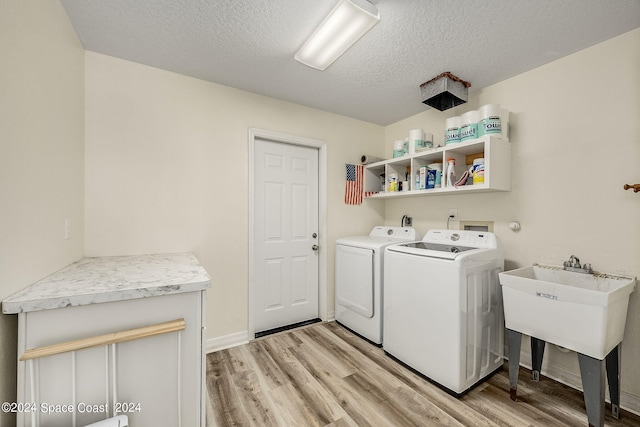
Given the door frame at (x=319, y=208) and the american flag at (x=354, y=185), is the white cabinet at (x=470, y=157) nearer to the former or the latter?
the american flag at (x=354, y=185)

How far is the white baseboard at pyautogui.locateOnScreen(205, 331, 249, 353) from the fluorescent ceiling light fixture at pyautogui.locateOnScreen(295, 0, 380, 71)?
7.85 ft

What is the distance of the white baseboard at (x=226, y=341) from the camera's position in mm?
2287

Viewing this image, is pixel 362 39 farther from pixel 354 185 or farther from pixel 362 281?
pixel 362 281

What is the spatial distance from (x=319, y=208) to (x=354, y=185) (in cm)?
54

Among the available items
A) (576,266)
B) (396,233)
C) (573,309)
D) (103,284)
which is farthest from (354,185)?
(103,284)

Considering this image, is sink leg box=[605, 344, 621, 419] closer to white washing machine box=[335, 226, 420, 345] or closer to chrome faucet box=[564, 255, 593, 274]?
chrome faucet box=[564, 255, 593, 274]

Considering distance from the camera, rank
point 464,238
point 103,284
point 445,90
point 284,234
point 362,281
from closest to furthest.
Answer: point 103,284, point 445,90, point 464,238, point 362,281, point 284,234

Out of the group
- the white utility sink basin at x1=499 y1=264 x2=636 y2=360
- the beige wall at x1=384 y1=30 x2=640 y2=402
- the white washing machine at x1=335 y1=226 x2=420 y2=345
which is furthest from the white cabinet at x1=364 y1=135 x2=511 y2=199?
the white utility sink basin at x1=499 y1=264 x2=636 y2=360

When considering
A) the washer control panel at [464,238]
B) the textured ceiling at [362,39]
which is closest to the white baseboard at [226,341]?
the washer control panel at [464,238]

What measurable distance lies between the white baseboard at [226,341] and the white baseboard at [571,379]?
7.83ft

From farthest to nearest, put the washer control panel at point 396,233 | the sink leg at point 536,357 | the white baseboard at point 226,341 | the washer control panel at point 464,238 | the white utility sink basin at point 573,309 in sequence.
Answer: the washer control panel at point 396,233 → the white baseboard at point 226,341 → the washer control panel at point 464,238 → the sink leg at point 536,357 → the white utility sink basin at point 573,309

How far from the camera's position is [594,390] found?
1.38 m

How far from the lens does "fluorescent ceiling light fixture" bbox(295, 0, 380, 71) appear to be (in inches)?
54.0

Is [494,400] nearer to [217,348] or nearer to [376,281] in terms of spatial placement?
[376,281]
